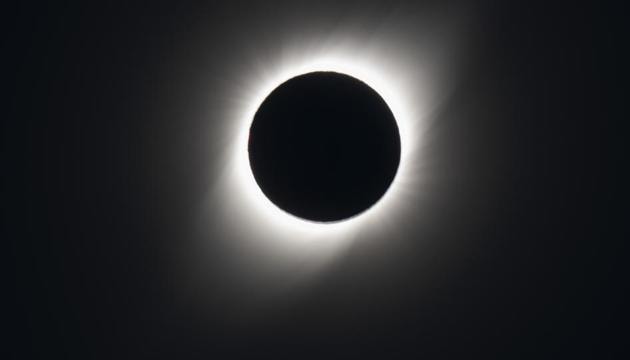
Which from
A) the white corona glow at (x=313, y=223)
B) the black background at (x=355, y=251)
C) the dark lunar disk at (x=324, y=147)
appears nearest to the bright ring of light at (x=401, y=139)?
the white corona glow at (x=313, y=223)

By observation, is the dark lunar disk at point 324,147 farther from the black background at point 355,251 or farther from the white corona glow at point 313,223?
the black background at point 355,251

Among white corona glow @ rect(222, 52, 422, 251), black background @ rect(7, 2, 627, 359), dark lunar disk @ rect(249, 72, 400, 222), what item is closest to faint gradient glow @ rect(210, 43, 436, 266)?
white corona glow @ rect(222, 52, 422, 251)

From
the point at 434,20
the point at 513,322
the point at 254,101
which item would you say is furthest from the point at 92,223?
the point at 513,322

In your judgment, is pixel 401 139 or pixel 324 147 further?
pixel 401 139

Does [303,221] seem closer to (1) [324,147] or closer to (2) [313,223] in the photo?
(2) [313,223]

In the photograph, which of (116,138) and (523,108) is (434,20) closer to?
(523,108)

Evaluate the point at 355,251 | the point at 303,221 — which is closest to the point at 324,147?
the point at 303,221

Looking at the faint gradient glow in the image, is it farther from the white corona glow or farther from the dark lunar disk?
the dark lunar disk
